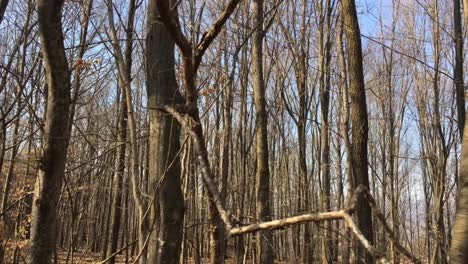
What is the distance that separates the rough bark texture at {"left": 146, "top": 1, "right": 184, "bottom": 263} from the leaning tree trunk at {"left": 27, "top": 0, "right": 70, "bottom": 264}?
2.70ft

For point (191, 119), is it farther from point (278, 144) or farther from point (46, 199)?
point (278, 144)

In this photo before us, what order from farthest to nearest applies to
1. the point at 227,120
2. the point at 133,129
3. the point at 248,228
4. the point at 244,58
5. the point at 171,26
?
1. the point at 244,58
2. the point at 227,120
3. the point at 133,129
4. the point at 171,26
5. the point at 248,228

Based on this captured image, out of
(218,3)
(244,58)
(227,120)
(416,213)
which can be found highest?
(218,3)

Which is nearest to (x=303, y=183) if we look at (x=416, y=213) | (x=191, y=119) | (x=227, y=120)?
(x=227, y=120)

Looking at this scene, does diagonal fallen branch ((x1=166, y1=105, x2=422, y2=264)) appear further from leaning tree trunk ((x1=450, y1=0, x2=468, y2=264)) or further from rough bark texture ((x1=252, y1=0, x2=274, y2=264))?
rough bark texture ((x1=252, y1=0, x2=274, y2=264))

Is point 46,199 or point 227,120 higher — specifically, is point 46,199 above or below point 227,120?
below

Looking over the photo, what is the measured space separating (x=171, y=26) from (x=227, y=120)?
1106cm

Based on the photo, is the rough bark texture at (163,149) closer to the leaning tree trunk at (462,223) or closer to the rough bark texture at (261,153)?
the leaning tree trunk at (462,223)

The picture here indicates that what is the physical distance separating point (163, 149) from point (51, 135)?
3.59ft

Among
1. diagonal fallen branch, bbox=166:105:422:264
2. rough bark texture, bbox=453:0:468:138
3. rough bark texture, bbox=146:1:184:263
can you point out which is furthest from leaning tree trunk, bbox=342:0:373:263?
rough bark texture, bbox=453:0:468:138

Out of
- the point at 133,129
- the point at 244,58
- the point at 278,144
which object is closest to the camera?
the point at 133,129

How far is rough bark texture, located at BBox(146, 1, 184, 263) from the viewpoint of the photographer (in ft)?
10.1

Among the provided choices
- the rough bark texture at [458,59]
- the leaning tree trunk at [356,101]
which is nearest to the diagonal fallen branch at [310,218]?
the leaning tree trunk at [356,101]

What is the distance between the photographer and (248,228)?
1.32 m
